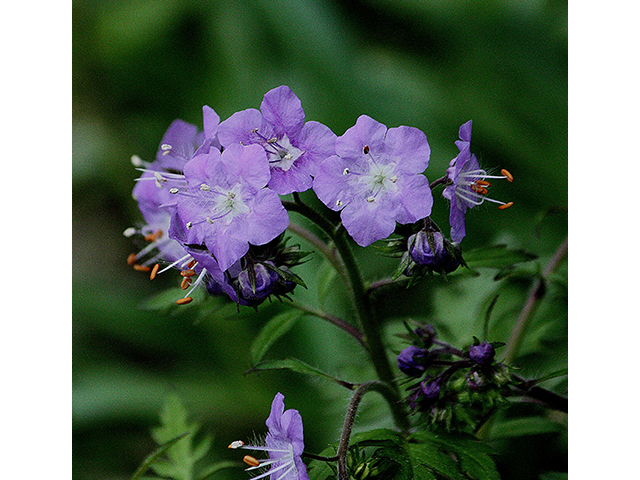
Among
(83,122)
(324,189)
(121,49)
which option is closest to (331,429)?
(324,189)

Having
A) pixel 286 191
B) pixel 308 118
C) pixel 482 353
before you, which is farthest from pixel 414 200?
pixel 308 118

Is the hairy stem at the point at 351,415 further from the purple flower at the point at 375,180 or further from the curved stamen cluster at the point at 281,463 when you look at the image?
the purple flower at the point at 375,180

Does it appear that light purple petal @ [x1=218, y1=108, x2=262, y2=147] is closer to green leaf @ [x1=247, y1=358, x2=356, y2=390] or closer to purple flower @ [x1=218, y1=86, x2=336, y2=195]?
purple flower @ [x1=218, y1=86, x2=336, y2=195]

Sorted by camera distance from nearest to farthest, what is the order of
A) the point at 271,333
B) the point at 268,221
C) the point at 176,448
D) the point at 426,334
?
the point at 268,221 → the point at 426,334 → the point at 271,333 → the point at 176,448

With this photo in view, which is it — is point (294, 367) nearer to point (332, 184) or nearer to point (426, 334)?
point (426, 334)

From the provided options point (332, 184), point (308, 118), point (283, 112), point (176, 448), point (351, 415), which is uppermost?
point (308, 118)
